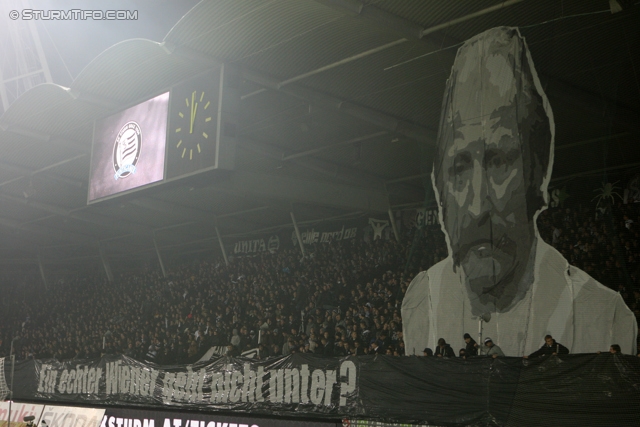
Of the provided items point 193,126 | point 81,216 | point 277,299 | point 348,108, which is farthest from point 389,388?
point 81,216

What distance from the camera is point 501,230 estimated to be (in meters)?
11.8

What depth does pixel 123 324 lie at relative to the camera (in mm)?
29344

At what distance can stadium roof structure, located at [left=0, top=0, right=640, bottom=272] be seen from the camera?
1231 centimetres

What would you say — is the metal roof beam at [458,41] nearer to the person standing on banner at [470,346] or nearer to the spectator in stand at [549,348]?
the spectator in stand at [549,348]

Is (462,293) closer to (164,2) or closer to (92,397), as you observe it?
(92,397)

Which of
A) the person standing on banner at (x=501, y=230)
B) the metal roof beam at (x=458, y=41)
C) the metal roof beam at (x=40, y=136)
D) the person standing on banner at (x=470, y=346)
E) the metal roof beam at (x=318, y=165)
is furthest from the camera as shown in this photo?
the metal roof beam at (x=40, y=136)

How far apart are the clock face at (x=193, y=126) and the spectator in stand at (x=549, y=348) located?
794cm

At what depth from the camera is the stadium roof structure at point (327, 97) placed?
40.4 ft

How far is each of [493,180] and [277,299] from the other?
12727 mm

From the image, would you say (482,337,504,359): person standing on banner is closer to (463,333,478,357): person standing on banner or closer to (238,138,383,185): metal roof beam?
(463,333,478,357): person standing on banner

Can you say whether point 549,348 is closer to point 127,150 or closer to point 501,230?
point 501,230

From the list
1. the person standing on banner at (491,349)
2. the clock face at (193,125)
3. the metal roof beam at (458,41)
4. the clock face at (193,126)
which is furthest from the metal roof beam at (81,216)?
the person standing on banner at (491,349)

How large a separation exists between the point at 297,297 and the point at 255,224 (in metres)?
10.6

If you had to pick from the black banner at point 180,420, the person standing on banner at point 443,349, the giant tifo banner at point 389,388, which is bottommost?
the black banner at point 180,420
